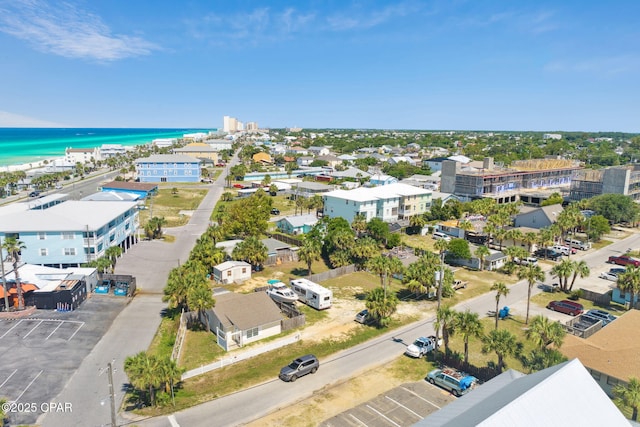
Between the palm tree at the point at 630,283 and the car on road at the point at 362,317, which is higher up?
the palm tree at the point at 630,283

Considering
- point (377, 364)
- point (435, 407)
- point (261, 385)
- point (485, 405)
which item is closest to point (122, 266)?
point (261, 385)

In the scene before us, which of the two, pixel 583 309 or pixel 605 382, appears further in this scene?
pixel 583 309

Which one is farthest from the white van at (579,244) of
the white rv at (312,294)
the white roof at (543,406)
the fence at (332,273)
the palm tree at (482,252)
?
the white roof at (543,406)

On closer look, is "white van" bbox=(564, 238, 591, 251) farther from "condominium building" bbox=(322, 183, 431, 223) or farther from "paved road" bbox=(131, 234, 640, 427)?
"paved road" bbox=(131, 234, 640, 427)

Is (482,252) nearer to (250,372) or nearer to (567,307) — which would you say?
(567,307)

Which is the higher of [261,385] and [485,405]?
[485,405]

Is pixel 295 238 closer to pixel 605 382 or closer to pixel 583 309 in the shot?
pixel 583 309

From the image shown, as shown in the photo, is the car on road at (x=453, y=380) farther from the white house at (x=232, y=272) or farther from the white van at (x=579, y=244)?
the white van at (x=579, y=244)
